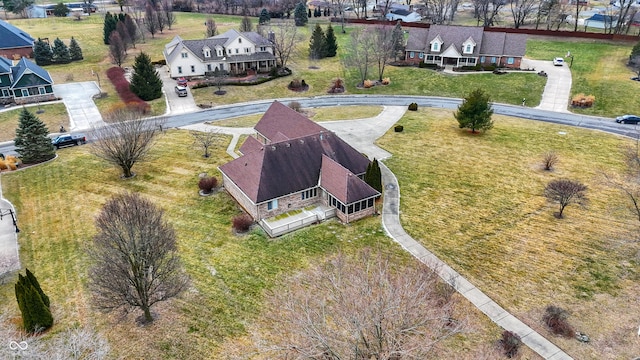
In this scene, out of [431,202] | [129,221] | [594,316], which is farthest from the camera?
[431,202]

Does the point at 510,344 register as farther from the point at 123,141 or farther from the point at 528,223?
the point at 123,141

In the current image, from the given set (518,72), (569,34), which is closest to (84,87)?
(518,72)

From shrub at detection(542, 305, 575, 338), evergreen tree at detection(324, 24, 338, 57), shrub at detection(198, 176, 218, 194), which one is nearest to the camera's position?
shrub at detection(542, 305, 575, 338)

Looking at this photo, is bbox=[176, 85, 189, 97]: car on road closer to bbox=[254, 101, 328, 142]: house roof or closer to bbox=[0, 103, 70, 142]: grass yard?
bbox=[0, 103, 70, 142]: grass yard

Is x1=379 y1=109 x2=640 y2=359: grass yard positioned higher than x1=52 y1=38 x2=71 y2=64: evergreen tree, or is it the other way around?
x1=52 y1=38 x2=71 y2=64: evergreen tree

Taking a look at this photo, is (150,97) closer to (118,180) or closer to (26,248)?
(118,180)

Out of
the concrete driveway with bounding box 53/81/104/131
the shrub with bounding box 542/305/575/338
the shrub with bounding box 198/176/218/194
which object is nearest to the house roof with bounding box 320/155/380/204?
the shrub with bounding box 198/176/218/194
